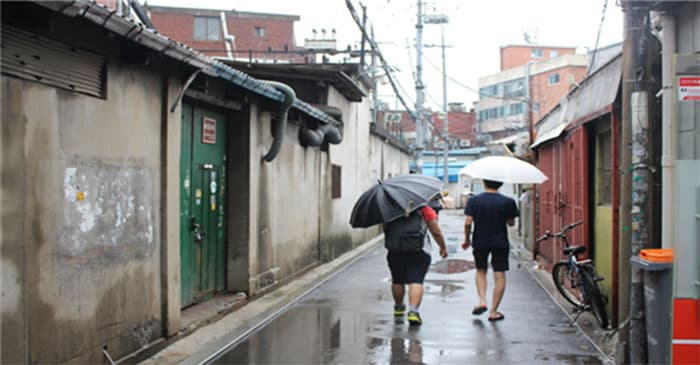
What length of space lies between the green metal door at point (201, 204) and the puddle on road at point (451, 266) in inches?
214

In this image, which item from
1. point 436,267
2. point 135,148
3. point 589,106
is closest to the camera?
point 135,148

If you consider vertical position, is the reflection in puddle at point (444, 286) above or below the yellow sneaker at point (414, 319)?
below

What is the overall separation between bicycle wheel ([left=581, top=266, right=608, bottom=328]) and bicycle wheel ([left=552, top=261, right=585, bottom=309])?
0.76 feet

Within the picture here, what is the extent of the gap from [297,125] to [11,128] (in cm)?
854

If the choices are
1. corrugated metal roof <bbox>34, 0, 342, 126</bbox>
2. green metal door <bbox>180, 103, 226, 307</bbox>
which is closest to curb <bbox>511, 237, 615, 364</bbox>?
green metal door <bbox>180, 103, 226, 307</bbox>

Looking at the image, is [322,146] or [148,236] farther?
[322,146]

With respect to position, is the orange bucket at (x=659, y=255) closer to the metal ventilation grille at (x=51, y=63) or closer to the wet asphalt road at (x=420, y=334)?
the wet asphalt road at (x=420, y=334)

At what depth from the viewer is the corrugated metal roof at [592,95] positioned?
7.66 metres

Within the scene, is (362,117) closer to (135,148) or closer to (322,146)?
(322,146)

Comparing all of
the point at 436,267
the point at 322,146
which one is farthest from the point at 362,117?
the point at 436,267

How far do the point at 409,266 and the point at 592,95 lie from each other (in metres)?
3.41

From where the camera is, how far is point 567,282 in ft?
33.6

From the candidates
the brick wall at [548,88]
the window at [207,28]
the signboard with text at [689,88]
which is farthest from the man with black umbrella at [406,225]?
the brick wall at [548,88]

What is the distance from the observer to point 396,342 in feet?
24.3
